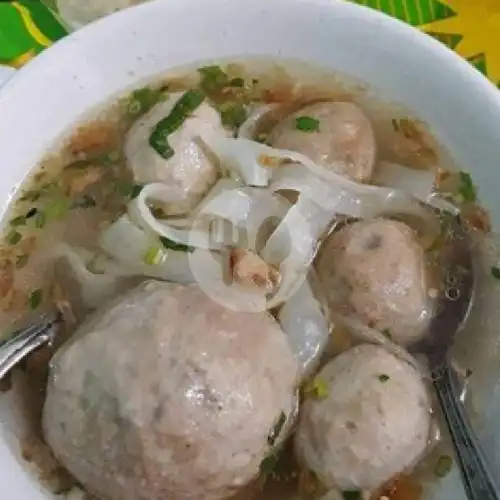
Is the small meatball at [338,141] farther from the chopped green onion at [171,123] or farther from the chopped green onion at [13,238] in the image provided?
the chopped green onion at [13,238]

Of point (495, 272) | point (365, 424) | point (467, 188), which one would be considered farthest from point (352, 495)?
point (467, 188)

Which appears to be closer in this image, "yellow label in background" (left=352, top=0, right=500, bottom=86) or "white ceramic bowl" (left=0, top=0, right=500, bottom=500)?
"white ceramic bowl" (left=0, top=0, right=500, bottom=500)

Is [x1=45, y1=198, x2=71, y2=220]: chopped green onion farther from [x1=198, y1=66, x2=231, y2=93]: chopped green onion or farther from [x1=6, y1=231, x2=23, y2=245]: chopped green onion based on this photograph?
[x1=198, y1=66, x2=231, y2=93]: chopped green onion

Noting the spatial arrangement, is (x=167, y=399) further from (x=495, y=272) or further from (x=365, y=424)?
(x=495, y=272)

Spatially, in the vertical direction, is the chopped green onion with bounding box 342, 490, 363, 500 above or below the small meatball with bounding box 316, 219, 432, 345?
below

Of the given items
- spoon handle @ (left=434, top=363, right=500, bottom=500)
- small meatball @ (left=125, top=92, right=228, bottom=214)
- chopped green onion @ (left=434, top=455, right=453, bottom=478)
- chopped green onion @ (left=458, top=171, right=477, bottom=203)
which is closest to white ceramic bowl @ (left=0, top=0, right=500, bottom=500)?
chopped green onion @ (left=458, top=171, right=477, bottom=203)

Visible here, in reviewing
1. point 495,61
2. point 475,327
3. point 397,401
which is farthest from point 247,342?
point 495,61
